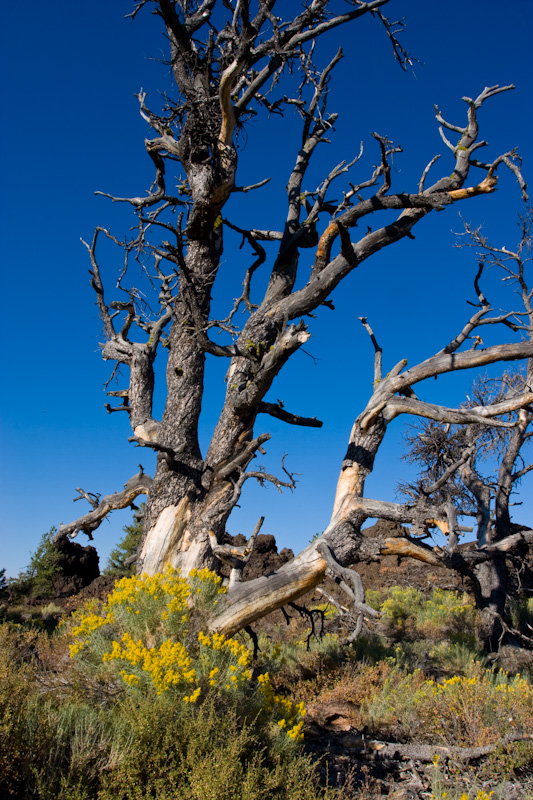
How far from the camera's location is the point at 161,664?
167 inches

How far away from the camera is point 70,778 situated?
10.9 ft

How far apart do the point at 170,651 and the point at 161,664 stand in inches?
5.0

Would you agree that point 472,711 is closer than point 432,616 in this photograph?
Yes

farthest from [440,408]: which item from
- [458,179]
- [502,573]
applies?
[502,573]

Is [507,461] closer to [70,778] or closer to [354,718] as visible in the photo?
[354,718]

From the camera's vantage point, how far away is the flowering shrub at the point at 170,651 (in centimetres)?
433

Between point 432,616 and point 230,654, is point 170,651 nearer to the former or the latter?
point 230,654

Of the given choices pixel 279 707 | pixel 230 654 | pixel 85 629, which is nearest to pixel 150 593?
pixel 85 629

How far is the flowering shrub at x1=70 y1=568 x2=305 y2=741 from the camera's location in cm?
433

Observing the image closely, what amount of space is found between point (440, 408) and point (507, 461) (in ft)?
21.8

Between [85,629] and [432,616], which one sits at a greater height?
[432,616]

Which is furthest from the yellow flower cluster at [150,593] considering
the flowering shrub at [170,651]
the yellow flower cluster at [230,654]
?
the yellow flower cluster at [230,654]

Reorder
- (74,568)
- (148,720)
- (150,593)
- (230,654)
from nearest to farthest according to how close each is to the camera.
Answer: (148,720), (230,654), (150,593), (74,568)

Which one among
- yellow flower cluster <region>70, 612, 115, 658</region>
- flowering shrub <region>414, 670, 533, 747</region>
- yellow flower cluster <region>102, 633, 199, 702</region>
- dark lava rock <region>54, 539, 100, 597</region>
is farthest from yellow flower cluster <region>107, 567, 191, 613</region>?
dark lava rock <region>54, 539, 100, 597</region>
